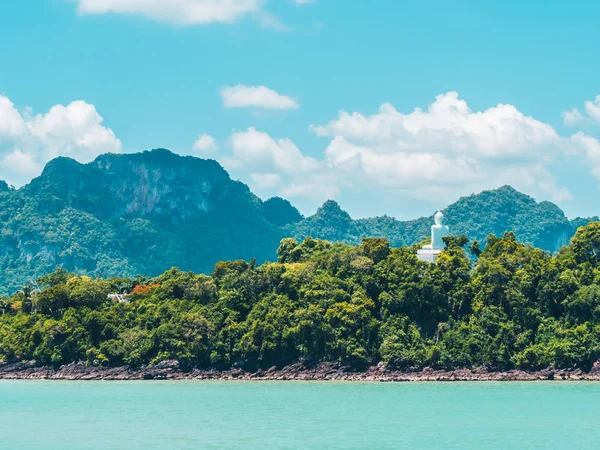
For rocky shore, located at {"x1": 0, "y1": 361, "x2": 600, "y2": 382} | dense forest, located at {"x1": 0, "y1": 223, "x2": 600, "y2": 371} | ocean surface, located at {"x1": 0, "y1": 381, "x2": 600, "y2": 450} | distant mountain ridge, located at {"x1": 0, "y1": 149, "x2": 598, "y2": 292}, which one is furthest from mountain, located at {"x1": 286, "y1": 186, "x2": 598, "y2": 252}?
A: ocean surface, located at {"x1": 0, "y1": 381, "x2": 600, "y2": 450}

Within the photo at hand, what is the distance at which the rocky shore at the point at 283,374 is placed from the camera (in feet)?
184

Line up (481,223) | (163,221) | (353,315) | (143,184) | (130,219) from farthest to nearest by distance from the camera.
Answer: (163,221)
(143,184)
(130,219)
(481,223)
(353,315)

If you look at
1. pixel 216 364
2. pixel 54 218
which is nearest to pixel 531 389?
pixel 216 364

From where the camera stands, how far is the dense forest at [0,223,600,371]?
57594 mm

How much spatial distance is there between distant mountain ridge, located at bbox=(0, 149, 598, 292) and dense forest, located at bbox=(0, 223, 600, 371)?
86.2 m

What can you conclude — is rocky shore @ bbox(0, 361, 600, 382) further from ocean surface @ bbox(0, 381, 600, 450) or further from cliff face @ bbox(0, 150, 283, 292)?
cliff face @ bbox(0, 150, 283, 292)

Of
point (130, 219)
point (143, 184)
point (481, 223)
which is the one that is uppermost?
point (143, 184)

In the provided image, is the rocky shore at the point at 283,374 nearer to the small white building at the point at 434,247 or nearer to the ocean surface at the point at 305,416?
the ocean surface at the point at 305,416

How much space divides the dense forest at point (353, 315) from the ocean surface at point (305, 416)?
3.82m

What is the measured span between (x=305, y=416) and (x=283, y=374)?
65.7 feet

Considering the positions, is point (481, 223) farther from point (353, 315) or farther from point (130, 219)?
point (353, 315)

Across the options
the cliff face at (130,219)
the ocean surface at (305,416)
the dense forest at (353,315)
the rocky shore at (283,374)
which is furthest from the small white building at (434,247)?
the cliff face at (130,219)

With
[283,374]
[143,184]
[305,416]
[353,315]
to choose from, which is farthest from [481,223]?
[305,416]

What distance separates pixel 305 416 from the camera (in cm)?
3981
